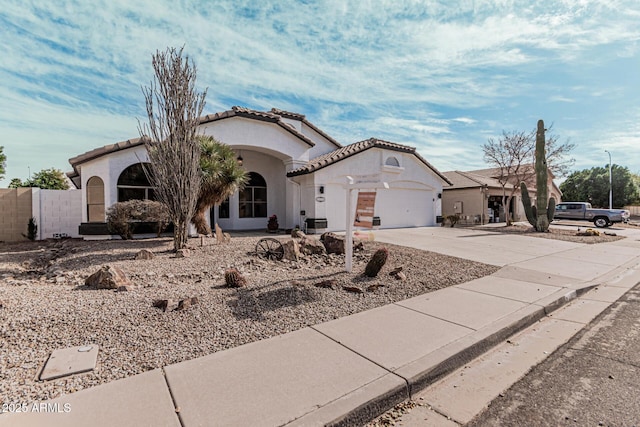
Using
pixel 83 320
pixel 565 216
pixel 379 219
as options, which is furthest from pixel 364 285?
pixel 565 216

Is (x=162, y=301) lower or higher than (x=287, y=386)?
higher

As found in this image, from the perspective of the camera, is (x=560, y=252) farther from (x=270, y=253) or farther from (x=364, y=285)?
(x=270, y=253)

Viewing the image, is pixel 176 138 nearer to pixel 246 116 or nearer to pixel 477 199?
pixel 246 116

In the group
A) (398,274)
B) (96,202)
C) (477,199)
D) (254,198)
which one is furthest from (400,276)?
(477,199)

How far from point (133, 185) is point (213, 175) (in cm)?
475

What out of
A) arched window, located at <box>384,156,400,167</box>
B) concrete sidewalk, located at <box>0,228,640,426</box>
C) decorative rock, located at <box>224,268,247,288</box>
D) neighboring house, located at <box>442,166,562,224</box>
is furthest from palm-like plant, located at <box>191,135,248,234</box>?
neighboring house, located at <box>442,166,562,224</box>

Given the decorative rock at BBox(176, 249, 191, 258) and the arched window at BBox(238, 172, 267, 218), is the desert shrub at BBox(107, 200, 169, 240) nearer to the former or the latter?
the decorative rock at BBox(176, 249, 191, 258)

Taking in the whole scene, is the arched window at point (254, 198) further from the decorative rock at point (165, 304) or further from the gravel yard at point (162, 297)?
the decorative rock at point (165, 304)

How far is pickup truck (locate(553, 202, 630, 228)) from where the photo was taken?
22.0 meters

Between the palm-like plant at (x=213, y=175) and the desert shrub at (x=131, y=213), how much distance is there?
3.88 ft

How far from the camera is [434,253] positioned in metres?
9.87

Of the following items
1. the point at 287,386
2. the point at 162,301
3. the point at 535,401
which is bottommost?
the point at 535,401

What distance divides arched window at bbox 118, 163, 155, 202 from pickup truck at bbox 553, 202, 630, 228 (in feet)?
90.8

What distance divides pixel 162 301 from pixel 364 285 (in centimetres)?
356
